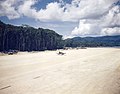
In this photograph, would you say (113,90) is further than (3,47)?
No

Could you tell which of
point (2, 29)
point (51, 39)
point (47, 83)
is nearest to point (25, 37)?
point (2, 29)

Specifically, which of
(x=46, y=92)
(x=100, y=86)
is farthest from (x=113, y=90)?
(x=46, y=92)

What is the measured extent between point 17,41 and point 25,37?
8.10 meters

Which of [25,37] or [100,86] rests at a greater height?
[25,37]

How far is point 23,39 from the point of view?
360 feet

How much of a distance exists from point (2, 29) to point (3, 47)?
30.2 feet

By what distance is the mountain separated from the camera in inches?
3866

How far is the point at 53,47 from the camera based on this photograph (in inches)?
5581

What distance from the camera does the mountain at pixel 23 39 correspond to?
3866 inches

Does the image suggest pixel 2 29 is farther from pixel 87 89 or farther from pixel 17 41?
pixel 87 89

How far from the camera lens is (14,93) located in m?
16.9

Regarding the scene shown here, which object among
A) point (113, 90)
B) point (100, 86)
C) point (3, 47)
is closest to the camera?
point (113, 90)

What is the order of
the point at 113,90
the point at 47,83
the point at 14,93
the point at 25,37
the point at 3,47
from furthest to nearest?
the point at 25,37 < the point at 3,47 < the point at 47,83 < the point at 113,90 < the point at 14,93

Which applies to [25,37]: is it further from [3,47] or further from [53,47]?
[53,47]
